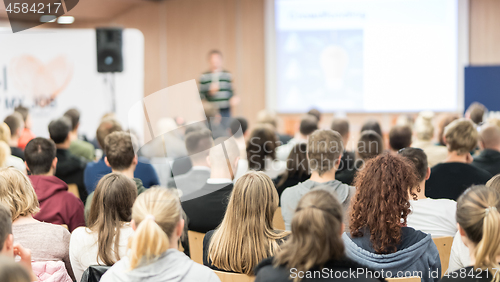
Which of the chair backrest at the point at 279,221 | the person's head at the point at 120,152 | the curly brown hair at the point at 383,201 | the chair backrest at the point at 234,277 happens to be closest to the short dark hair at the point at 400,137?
the chair backrest at the point at 279,221

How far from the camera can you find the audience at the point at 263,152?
3.54 metres

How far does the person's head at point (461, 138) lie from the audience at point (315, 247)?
2147 mm

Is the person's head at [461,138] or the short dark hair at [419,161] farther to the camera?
the person's head at [461,138]

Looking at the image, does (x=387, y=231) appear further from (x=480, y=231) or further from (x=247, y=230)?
(x=247, y=230)

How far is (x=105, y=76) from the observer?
23.8 ft

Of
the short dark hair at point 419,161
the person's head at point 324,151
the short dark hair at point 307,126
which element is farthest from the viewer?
the short dark hair at point 307,126

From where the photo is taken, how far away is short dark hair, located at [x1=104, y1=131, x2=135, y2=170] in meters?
2.92

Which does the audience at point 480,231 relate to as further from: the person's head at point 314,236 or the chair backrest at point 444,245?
the chair backrest at point 444,245

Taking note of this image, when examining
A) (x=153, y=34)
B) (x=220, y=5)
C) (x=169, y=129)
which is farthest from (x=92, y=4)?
(x=169, y=129)

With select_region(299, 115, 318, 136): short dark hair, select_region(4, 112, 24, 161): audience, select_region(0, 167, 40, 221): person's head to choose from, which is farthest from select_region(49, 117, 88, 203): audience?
select_region(299, 115, 318, 136): short dark hair

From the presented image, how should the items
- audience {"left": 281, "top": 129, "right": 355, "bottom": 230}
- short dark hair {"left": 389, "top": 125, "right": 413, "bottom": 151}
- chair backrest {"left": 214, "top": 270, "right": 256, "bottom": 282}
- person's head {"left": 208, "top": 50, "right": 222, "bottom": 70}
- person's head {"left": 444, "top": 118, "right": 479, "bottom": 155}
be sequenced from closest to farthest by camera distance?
chair backrest {"left": 214, "top": 270, "right": 256, "bottom": 282} → audience {"left": 281, "top": 129, "right": 355, "bottom": 230} → person's head {"left": 444, "top": 118, "right": 479, "bottom": 155} → short dark hair {"left": 389, "top": 125, "right": 413, "bottom": 151} → person's head {"left": 208, "top": 50, "right": 222, "bottom": 70}

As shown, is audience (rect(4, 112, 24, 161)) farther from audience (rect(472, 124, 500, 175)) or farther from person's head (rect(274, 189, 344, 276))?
audience (rect(472, 124, 500, 175))

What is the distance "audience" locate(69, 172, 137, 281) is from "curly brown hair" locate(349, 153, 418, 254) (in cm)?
97

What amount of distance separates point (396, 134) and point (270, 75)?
5.11 meters
